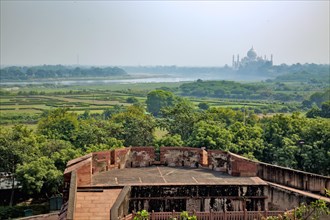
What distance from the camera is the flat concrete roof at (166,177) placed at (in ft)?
42.4

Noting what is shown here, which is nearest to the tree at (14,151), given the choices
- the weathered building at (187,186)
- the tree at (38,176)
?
the tree at (38,176)

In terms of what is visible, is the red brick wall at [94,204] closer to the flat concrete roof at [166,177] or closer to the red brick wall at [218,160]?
the flat concrete roof at [166,177]

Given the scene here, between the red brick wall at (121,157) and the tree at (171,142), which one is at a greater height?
the red brick wall at (121,157)

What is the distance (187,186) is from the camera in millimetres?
12492

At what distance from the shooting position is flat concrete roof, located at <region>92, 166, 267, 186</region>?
42.4ft

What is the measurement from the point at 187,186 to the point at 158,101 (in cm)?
4756

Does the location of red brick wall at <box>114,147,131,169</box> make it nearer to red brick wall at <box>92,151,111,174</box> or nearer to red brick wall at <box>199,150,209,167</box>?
red brick wall at <box>92,151,111,174</box>

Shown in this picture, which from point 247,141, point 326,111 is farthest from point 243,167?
point 326,111

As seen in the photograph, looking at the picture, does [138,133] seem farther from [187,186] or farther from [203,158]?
[187,186]

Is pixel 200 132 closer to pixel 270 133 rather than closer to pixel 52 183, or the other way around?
pixel 270 133

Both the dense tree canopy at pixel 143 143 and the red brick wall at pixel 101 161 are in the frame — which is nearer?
the red brick wall at pixel 101 161

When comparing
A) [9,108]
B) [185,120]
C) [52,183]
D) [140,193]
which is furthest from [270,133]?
[9,108]

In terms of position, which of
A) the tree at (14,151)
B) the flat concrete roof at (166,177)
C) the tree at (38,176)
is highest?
the flat concrete roof at (166,177)

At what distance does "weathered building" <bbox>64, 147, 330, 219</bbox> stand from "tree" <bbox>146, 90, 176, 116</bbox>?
146 ft
